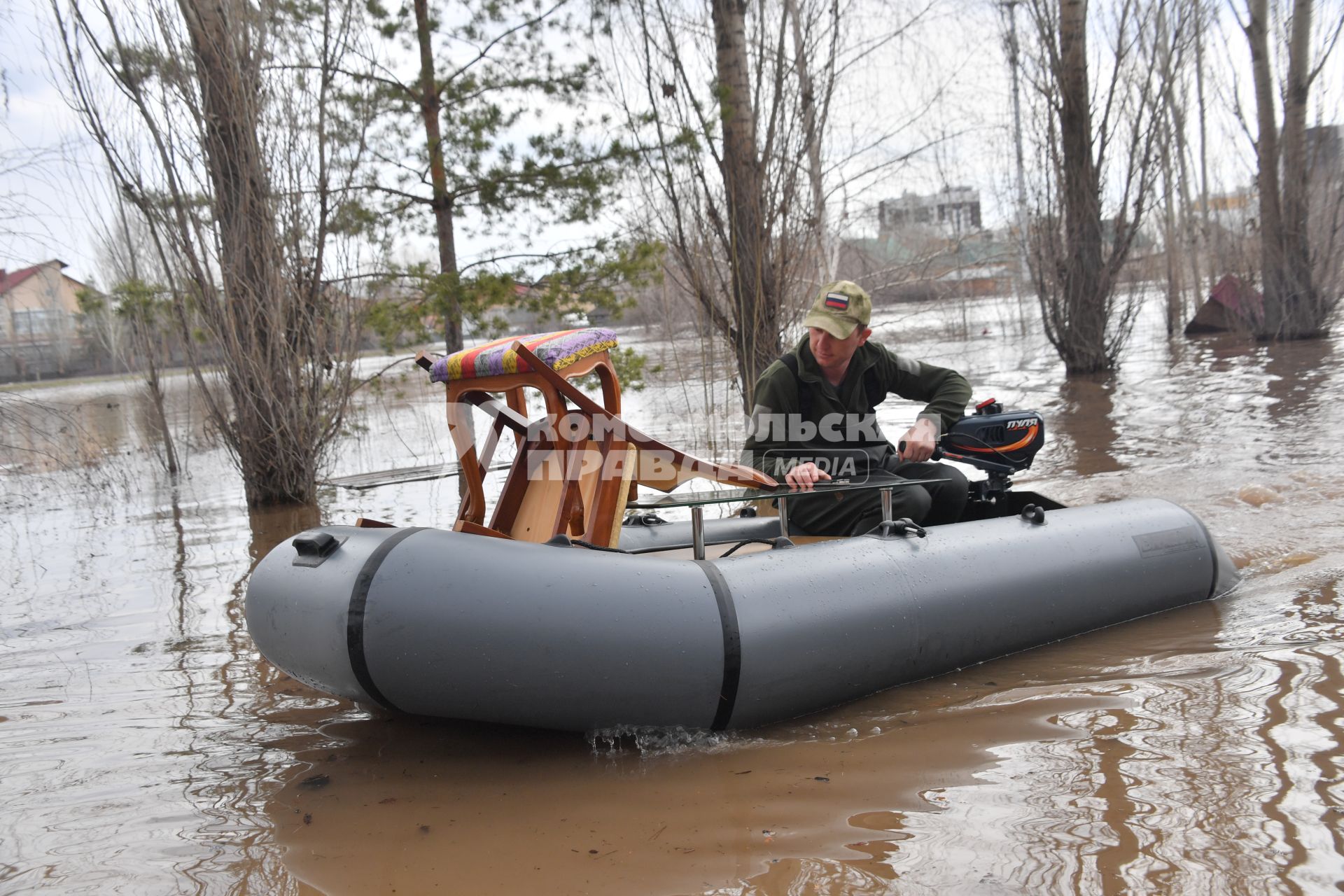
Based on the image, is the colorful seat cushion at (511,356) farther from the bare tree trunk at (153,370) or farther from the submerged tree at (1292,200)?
the submerged tree at (1292,200)

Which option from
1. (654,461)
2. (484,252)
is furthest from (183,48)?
(654,461)

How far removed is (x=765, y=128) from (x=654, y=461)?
4.36m

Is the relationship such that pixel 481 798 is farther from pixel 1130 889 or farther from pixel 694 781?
pixel 1130 889

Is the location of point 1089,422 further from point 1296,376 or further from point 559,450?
point 559,450

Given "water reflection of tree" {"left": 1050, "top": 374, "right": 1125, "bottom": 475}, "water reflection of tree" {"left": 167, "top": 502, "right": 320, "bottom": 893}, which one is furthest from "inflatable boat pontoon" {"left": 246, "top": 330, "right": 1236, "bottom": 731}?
"water reflection of tree" {"left": 1050, "top": 374, "right": 1125, "bottom": 475}

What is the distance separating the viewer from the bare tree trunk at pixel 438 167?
7.58 m

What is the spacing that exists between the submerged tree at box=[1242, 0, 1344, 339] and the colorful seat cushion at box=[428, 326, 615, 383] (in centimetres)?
1292

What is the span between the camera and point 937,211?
15055 millimetres

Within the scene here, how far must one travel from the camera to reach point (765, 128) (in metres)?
7.09

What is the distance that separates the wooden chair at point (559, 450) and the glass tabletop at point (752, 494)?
0.21ft

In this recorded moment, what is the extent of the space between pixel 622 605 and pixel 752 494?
67 centimetres

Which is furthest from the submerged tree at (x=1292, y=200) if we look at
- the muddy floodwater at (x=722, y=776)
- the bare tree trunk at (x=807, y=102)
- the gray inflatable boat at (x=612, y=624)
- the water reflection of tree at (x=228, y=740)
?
the water reflection of tree at (x=228, y=740)

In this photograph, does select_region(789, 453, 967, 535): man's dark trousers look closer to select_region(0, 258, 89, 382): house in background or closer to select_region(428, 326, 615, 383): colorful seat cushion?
select_region(428, 326, 615, 383): colorful seat cushion

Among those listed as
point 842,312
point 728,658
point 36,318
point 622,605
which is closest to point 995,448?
point 842,312
